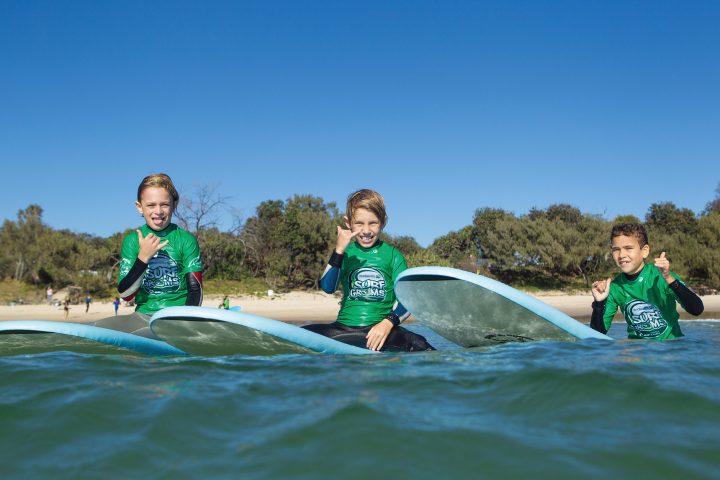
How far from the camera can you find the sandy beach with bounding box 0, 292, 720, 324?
20094 mm

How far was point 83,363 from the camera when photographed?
353 centimetres

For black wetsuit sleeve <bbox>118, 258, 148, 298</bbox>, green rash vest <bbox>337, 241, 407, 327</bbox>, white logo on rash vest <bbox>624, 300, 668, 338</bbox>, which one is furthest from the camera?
white logo on rash vest <bbox>624, 300, 668, 338</bbox>

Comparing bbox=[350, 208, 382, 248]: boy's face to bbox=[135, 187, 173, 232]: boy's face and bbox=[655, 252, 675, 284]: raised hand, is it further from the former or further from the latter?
bbox=[655, 252, 675, 284]: raised hand

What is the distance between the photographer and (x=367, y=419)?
2.24m

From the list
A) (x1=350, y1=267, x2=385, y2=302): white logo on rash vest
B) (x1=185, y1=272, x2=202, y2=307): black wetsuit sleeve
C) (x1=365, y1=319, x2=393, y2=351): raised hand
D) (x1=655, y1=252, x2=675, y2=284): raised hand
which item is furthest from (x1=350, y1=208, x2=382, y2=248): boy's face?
(x1=655, y1=252, x2=675, y2=284): raised hand

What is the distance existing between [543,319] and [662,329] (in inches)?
56.9

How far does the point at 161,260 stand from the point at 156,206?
0.43m

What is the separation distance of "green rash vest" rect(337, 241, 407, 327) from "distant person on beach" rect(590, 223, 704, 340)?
181 centimetres

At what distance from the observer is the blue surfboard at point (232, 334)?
387 centimetres

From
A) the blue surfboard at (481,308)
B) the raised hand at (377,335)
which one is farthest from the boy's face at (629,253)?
the raised hand at (377,335)

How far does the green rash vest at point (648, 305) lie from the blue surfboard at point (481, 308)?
0.81 m

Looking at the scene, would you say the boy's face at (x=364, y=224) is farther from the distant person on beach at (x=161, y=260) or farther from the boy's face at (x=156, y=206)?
the boy's face at (x=156, y=206)

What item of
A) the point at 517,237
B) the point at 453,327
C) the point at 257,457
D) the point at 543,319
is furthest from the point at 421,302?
the point at 517,237

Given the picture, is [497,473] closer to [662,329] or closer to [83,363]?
[83,363]
